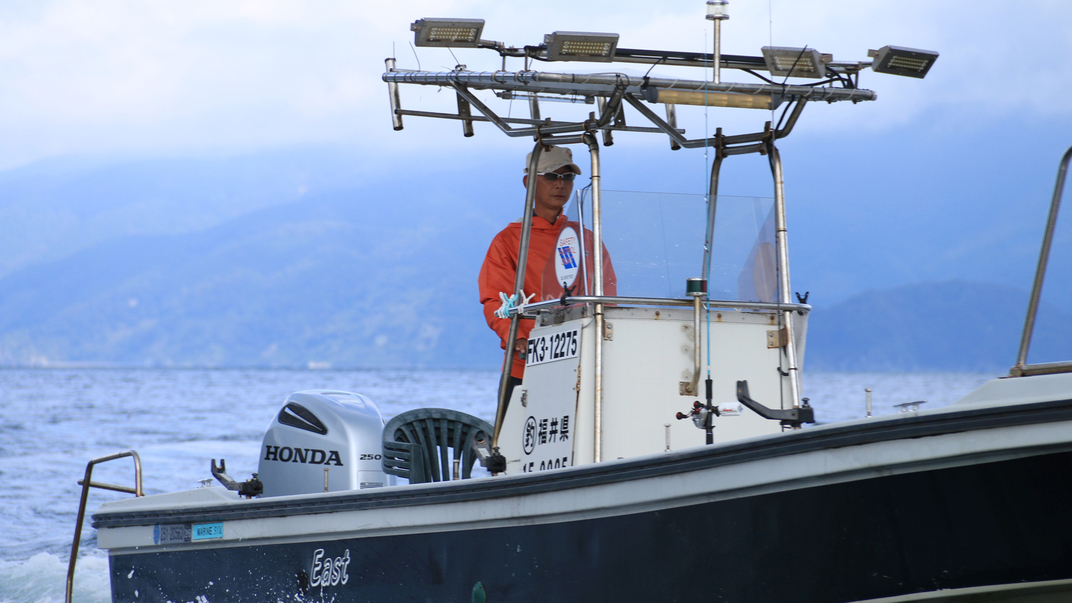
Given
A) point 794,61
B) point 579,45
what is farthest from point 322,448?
point 794,61

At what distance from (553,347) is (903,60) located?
1.87 meters

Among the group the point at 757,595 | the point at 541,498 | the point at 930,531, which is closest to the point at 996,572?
the point at 930,531

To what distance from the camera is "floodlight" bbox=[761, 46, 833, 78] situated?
4.64m

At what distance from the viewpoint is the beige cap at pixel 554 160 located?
5.23 m

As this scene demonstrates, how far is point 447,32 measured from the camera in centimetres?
454

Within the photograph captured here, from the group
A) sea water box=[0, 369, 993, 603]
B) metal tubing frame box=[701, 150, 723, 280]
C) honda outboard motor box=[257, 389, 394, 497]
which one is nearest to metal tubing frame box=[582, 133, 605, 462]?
metal tubing frame box=[701, 150, 723, 280]

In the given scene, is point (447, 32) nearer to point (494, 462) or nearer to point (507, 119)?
point (507, 119)

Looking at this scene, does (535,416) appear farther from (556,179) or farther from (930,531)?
(930,531)

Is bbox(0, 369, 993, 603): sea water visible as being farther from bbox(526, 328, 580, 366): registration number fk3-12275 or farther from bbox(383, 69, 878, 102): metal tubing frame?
bbox(383, 69, 878, 102): metal tubing frame

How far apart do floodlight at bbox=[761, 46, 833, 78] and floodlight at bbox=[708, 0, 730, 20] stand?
10.2 inches

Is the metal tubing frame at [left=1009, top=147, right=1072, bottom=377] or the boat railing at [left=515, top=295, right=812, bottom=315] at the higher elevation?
the boat railing at [left=515, top=295, right=812, bottom=315]

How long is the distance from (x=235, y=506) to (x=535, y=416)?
157 centimetres

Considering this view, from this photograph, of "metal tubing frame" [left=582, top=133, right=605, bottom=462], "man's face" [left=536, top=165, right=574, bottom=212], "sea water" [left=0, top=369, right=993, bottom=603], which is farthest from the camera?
"sea water" [left=0, top=369, right=993, bottom=603]

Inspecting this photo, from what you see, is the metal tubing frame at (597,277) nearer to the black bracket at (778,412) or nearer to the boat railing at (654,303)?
the boat railing at (654,303)
